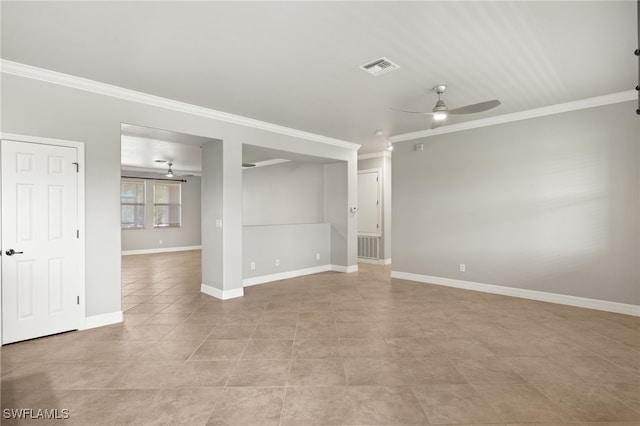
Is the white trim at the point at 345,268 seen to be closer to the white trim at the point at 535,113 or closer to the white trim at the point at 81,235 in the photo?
the white trim at the point at 535,113

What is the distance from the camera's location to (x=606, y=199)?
13.4 feet

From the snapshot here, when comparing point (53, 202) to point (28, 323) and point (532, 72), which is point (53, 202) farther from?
point (532, 72)

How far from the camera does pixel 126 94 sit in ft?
12.3

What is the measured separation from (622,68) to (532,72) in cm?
88

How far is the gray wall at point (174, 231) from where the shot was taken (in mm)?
9899

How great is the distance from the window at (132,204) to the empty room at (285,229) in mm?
4438

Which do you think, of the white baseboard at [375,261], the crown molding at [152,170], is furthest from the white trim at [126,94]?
the crown molding at [152,170]

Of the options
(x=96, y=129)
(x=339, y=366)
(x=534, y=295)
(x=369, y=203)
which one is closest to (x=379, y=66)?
(x=339, y=366)

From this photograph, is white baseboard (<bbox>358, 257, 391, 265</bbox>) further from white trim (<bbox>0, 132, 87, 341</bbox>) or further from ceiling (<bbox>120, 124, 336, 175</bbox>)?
white trim (<bbox>0, 132, 87, 341</bbox>)

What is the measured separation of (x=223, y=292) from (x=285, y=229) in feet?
6.31

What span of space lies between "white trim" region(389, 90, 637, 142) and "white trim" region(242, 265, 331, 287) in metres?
3.22

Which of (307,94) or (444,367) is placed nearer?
(444,367)

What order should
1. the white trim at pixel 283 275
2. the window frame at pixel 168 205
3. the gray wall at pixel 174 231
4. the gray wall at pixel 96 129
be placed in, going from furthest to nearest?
the window frame at pixel 168 205, the gray wall at pixel 174 231, the white trim at pixel 283 275, the gray wall at pixel 96 129

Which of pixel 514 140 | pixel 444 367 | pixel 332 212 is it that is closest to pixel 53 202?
pixel 444 367
